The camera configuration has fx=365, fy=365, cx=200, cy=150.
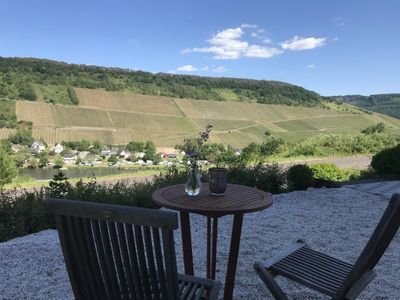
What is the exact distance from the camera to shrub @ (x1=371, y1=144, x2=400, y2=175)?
327 inches

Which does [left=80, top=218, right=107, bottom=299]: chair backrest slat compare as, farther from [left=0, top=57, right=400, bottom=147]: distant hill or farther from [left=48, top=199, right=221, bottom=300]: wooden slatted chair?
[left=0, top=57, right=400, bottom=147]: distant hill

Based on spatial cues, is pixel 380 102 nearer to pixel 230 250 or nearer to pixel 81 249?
pixel 230 250

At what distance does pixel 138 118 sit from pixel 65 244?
1727 inches

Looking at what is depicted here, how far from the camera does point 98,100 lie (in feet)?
156

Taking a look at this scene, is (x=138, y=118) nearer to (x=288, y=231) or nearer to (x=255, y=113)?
(x=255, y=113)

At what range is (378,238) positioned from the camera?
167 cm

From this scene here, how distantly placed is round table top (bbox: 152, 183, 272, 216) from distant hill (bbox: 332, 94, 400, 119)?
5230 cm

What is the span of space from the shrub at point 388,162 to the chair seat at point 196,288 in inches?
306

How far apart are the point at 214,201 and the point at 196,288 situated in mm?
567

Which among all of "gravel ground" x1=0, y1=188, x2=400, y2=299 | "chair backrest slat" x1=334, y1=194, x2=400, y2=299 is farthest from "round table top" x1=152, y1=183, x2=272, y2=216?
"gravel ground" x1=0, y1=188, x2=400, y2=299

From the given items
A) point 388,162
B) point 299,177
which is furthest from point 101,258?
point 388,162

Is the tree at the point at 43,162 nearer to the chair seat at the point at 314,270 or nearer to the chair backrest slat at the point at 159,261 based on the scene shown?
the chair seat at the point at 314,270

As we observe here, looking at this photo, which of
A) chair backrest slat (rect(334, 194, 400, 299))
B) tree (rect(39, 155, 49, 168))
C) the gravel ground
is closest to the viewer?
chair backrest slat (rect(334, 194, 400, 299))

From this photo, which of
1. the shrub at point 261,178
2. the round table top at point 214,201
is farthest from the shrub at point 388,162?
the round table top at point 214,201
